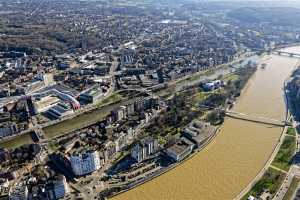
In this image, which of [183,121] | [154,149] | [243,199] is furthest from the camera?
[183,121]

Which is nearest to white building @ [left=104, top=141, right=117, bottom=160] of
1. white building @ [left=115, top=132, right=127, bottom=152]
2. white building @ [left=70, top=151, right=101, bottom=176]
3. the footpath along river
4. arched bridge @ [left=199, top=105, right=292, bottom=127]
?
white building @ [left=115, top=132, right=127, bottom=152]

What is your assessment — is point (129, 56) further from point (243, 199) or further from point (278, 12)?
point (278, 12)

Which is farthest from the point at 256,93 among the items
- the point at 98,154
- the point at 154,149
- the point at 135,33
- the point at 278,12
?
the point at 278,12

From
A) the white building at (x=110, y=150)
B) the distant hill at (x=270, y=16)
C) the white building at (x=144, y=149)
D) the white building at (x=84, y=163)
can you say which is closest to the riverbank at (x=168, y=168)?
the white building at (x=144, y=149)

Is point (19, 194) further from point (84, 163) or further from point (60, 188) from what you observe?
point (84, 163)

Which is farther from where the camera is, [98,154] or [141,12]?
[141,12]

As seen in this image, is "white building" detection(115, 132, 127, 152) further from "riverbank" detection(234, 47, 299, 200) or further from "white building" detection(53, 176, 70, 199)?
"riverbank" detection(234, 47, 299, 200)
